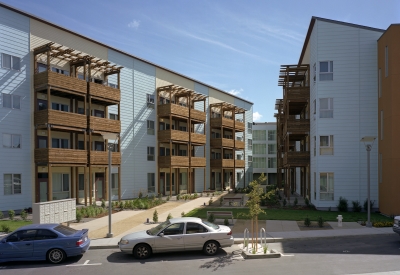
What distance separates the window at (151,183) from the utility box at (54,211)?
60.5ft

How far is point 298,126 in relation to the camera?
31.9 meters

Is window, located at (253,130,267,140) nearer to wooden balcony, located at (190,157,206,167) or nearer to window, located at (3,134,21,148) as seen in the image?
wooden balcony, located at (190,157,206,167)

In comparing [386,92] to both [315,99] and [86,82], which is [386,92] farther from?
[86,82]

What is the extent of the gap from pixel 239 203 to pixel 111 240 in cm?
1545

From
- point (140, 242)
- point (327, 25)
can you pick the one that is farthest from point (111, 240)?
point (327, 25)

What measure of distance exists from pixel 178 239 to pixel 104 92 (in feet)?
66.7

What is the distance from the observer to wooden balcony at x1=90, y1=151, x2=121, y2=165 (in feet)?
97.9

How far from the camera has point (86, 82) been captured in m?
29.4

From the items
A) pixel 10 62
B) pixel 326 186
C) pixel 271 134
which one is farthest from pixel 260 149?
pixel 10 62

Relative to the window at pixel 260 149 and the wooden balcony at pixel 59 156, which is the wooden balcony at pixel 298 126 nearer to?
the wooden balcony at pixel 59 156

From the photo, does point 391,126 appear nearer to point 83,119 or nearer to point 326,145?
point 326,145

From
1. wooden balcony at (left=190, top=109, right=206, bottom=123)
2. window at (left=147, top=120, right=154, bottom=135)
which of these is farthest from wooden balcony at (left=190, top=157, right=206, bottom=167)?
window at (left=147, top=120, right=154, bottom=135)

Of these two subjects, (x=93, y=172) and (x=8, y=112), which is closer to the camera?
(x=8, y=112)

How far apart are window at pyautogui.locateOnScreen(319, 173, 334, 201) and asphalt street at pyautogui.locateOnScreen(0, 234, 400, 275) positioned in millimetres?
12301
